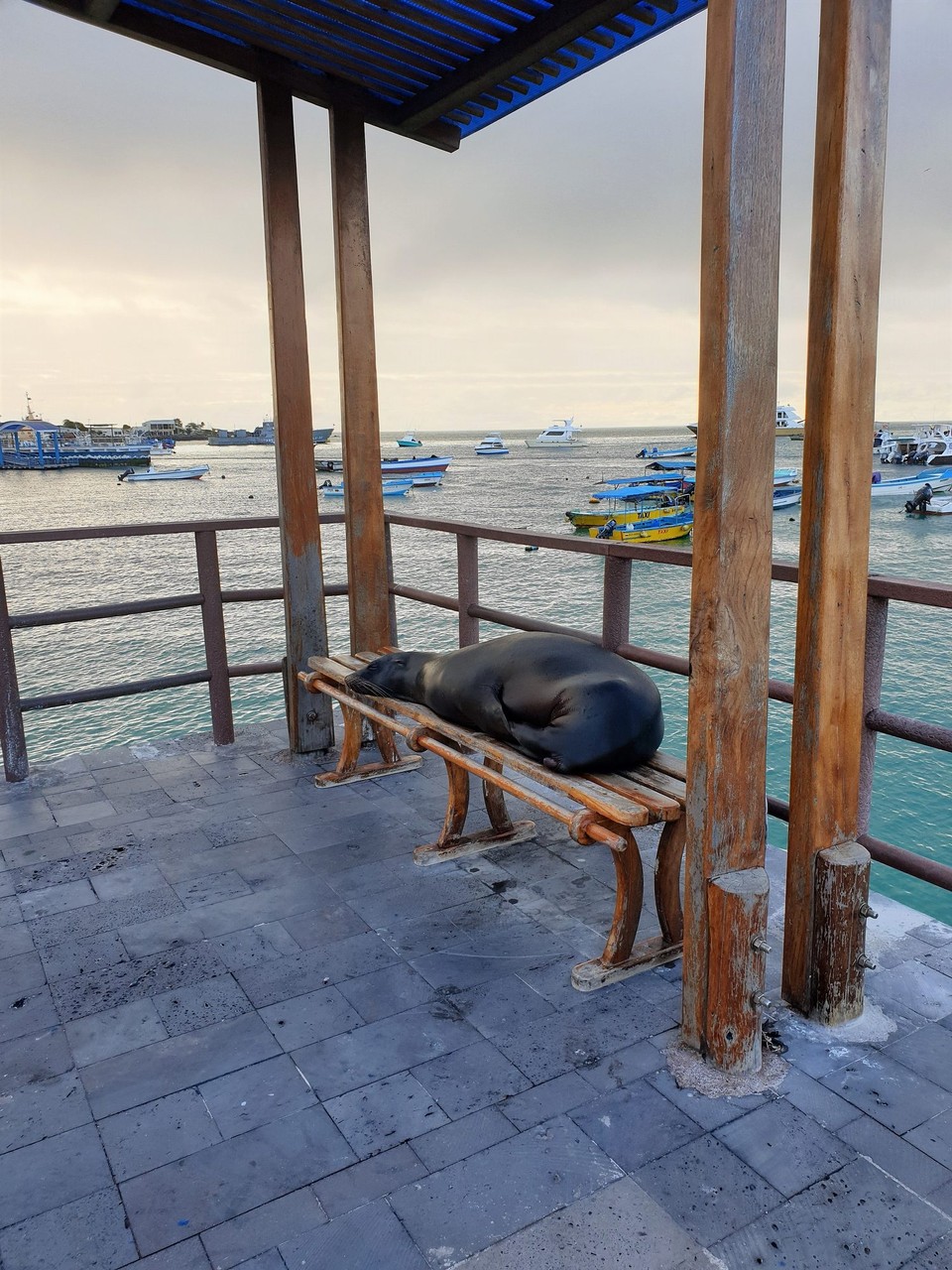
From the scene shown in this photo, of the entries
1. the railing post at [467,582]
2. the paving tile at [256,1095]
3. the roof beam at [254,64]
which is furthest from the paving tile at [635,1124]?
the roof beam at [254,64]

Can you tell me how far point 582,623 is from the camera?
53.1 feet

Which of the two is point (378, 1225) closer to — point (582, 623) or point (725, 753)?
point (725, 753)

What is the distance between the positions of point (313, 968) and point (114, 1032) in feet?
1.67

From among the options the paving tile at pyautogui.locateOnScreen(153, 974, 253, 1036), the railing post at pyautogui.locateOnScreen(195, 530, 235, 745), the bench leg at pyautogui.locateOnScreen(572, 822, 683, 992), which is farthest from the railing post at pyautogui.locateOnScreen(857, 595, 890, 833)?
the railing post at pyautogui.locateOnScreen(195, 530, 235, 745)

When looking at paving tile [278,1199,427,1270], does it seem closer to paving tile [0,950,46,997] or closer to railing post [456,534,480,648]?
paving tile [0,950,46,997]

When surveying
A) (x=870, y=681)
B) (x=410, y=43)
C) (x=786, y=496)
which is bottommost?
(x=786, y=496)

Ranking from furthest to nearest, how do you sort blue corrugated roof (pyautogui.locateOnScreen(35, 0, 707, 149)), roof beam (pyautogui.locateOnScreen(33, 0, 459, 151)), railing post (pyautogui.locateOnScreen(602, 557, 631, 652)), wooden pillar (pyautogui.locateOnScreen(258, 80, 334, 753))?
1. wooden pillar (pyautogui.locateOnScreen(258, 80, 334, 753))
2. roof beam (pyautogui.locateOnScreen(33, 0, 459, 151))
3. railing post (pyautogui.locateOnScreen(602, 557, 631, 652))
4. blue corrugated roof (pyautogui.locateOnScreen(35, 0, 707, 149))

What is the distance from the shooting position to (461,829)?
3.03 meters

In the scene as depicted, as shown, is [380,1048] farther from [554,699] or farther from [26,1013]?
[554,699]

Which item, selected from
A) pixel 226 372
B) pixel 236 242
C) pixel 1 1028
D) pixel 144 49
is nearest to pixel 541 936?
pixel 1 1028

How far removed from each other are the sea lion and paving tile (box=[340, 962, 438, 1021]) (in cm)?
69

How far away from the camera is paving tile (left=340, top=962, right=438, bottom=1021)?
7.00 feet

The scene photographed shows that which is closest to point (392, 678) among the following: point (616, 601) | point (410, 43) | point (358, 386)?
point (616, 601)

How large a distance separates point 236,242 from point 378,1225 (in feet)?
106
